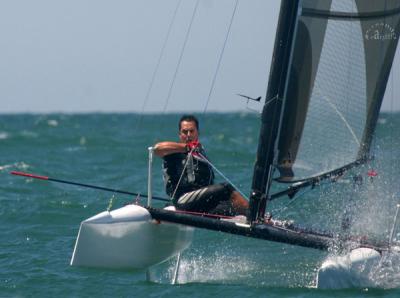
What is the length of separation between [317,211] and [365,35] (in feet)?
10.6

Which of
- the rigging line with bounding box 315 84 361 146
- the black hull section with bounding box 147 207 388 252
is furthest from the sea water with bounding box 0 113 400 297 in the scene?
the black hull section with bounding box 147 207 388 252

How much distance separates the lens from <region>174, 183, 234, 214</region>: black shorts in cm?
715

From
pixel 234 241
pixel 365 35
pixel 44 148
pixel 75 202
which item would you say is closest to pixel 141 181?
pixel 75 202

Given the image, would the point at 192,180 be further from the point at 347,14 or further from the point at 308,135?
the point at 347,14

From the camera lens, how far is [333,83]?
713 cm

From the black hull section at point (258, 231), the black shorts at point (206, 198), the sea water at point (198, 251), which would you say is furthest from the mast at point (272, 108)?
the sea water at point (198, 251)

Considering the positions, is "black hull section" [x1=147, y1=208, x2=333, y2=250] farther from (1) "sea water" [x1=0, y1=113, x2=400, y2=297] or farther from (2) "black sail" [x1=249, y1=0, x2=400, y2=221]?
(1) "sea water" [x1=0, y1=113, x2=400, y2=297]

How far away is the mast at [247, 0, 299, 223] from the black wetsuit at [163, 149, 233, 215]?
374 millimetres

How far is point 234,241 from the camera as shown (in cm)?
881

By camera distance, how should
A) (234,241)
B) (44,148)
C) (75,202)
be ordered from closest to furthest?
(234,241)
(75,202)
(44,148)

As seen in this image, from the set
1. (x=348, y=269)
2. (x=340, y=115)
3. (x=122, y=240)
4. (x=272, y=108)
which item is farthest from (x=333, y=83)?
(x=122, y=240)

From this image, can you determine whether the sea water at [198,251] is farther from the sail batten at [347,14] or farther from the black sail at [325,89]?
the sail batten at [347,14]

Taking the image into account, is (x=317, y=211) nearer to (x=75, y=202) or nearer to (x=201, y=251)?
(x=201, y=251)

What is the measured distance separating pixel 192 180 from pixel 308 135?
89cm
